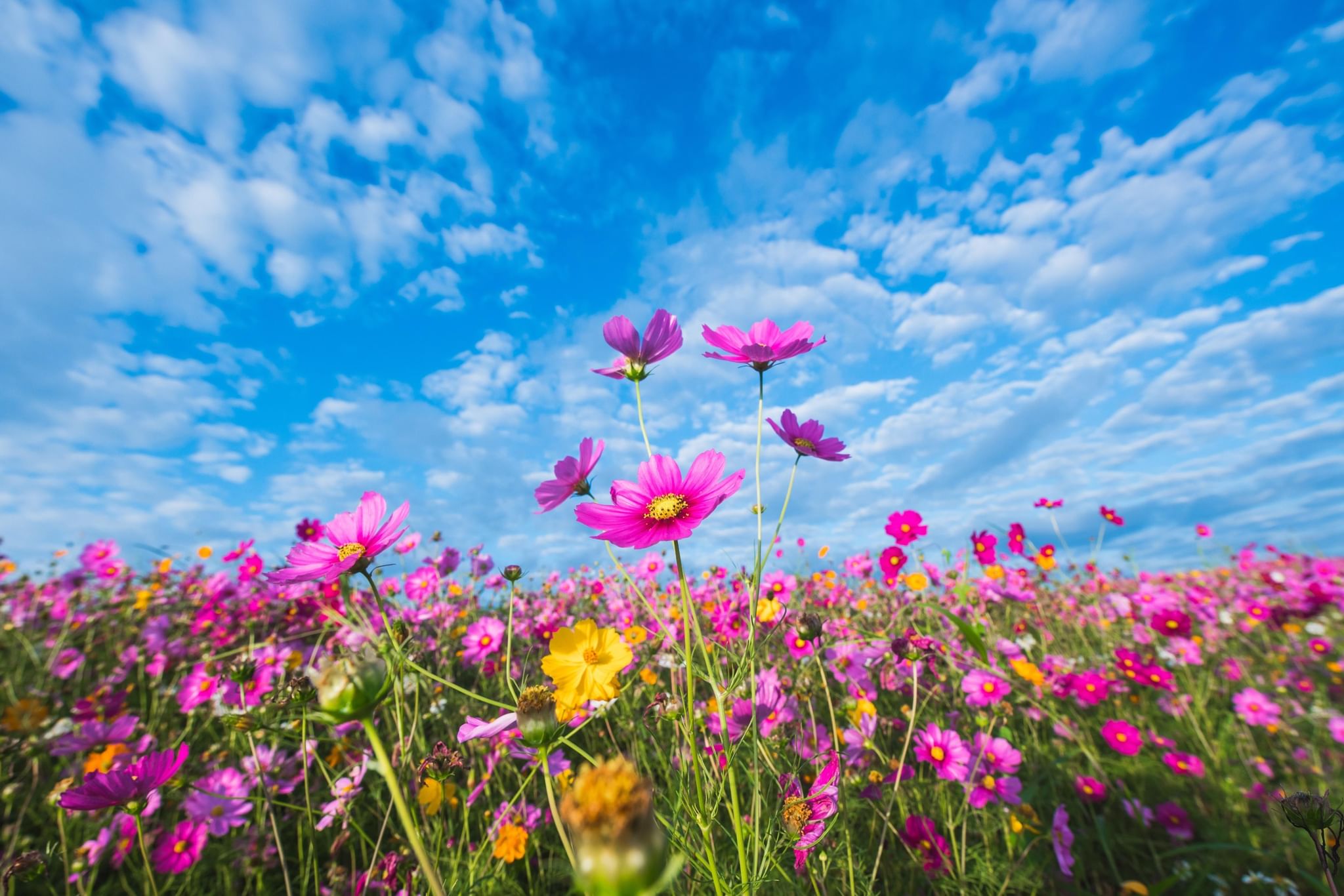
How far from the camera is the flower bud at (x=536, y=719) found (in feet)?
2.14

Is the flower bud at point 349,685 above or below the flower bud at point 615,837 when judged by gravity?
above

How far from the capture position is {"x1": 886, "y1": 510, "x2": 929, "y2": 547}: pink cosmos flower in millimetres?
2088

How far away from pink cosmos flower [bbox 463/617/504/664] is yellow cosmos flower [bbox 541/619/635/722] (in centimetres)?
141

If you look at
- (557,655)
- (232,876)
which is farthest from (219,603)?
(557,655)

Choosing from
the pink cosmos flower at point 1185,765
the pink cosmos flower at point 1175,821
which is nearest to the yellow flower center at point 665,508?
the pink cosmos flower at point 1175,821

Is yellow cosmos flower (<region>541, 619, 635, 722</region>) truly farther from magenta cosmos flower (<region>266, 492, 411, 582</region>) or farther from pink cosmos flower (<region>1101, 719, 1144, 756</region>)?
pink cosmos flower (<region>1101, 719, 1144, 756</region>)

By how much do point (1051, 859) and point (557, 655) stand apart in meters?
1.65

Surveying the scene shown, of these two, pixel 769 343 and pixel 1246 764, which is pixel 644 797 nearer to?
pixel 769 343

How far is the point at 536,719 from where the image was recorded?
2.15 feet

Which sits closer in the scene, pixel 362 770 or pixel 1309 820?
pixel 1309 820

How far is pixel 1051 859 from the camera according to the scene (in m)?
1.55

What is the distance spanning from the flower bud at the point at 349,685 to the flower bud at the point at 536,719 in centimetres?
19

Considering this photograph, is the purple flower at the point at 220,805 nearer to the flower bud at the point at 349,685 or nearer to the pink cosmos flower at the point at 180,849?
the pink cosmos flower at the point at 180,849

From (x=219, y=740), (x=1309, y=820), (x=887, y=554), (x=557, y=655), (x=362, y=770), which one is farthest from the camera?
(x=887, y=554)
